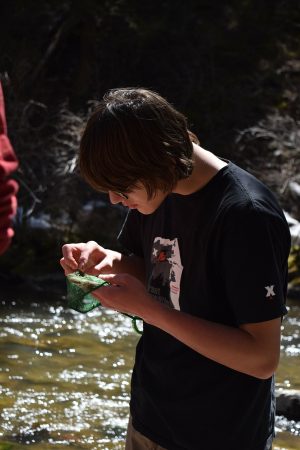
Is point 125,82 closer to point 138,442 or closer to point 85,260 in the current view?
point 85,260

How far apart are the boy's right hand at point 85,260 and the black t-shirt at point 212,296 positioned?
131 millimetres

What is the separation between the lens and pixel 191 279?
208cm

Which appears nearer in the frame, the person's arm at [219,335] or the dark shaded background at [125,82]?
the person's arm at [219,335]

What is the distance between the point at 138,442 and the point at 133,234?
1.83ft

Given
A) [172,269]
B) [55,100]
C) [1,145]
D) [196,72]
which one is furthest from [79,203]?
[1,145]

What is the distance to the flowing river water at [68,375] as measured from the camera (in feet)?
16.0

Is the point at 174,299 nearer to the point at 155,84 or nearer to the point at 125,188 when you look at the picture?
the point at 125,188

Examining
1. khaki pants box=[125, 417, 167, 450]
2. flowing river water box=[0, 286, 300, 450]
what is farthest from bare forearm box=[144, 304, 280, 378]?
flowing river water box=[0, 286, 300, 450]

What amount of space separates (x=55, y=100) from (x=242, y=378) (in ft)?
30.5

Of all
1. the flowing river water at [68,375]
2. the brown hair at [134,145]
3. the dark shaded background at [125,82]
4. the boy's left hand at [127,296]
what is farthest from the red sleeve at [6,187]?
the dark shaded background at [125,82]

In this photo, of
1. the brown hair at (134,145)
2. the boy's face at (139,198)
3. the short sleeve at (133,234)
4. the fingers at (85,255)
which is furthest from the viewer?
the short sleeve at (133,234)

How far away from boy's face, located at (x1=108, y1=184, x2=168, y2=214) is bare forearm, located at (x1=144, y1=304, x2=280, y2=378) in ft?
0.79

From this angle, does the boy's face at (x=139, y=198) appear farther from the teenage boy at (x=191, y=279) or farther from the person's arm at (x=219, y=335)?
the person's arm at (x=219, y=335)

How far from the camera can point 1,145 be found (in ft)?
4.31
